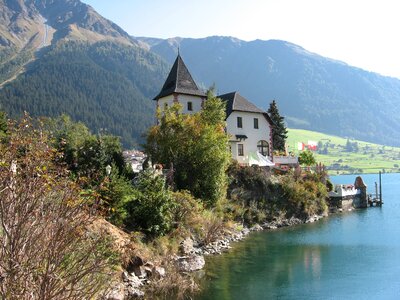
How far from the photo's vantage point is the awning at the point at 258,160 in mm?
49656

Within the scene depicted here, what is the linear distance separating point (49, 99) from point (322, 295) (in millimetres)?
182655

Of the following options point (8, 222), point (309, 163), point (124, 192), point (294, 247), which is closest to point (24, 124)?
point (8, 222)

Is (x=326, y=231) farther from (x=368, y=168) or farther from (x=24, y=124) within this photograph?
(x=368, y=168)

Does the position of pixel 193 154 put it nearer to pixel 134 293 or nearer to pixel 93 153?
pixel 93 153

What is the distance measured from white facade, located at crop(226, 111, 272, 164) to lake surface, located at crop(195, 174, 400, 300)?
12.6 meters

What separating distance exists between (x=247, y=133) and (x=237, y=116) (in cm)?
254

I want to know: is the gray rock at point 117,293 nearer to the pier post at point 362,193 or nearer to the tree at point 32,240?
the tree at point 32,240

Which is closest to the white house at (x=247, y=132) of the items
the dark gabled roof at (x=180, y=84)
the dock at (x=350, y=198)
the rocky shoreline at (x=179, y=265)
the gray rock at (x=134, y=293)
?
the dark gabled roof at (x=180, y=84)

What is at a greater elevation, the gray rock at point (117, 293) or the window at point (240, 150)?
the window at point (240, 150)

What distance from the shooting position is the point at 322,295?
2183 centimetres

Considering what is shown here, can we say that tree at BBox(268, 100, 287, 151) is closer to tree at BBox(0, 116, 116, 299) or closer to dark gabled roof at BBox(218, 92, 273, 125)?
dark gabled roof at BBox(218, 92, 273, 125)

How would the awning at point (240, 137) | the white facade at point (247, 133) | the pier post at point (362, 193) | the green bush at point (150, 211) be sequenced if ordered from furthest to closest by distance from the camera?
the pier post at point (362, 193) → the awning at point (240, 137) → the white facade at point (247, 133) → the green bush at point (150, 211)

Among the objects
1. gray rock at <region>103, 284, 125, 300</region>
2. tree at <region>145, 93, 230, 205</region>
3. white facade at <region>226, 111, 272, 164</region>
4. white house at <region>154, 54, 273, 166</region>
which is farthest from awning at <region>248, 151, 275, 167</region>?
gray rock at <region>103, 284, 125, 300</region>

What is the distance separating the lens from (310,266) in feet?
91.5
